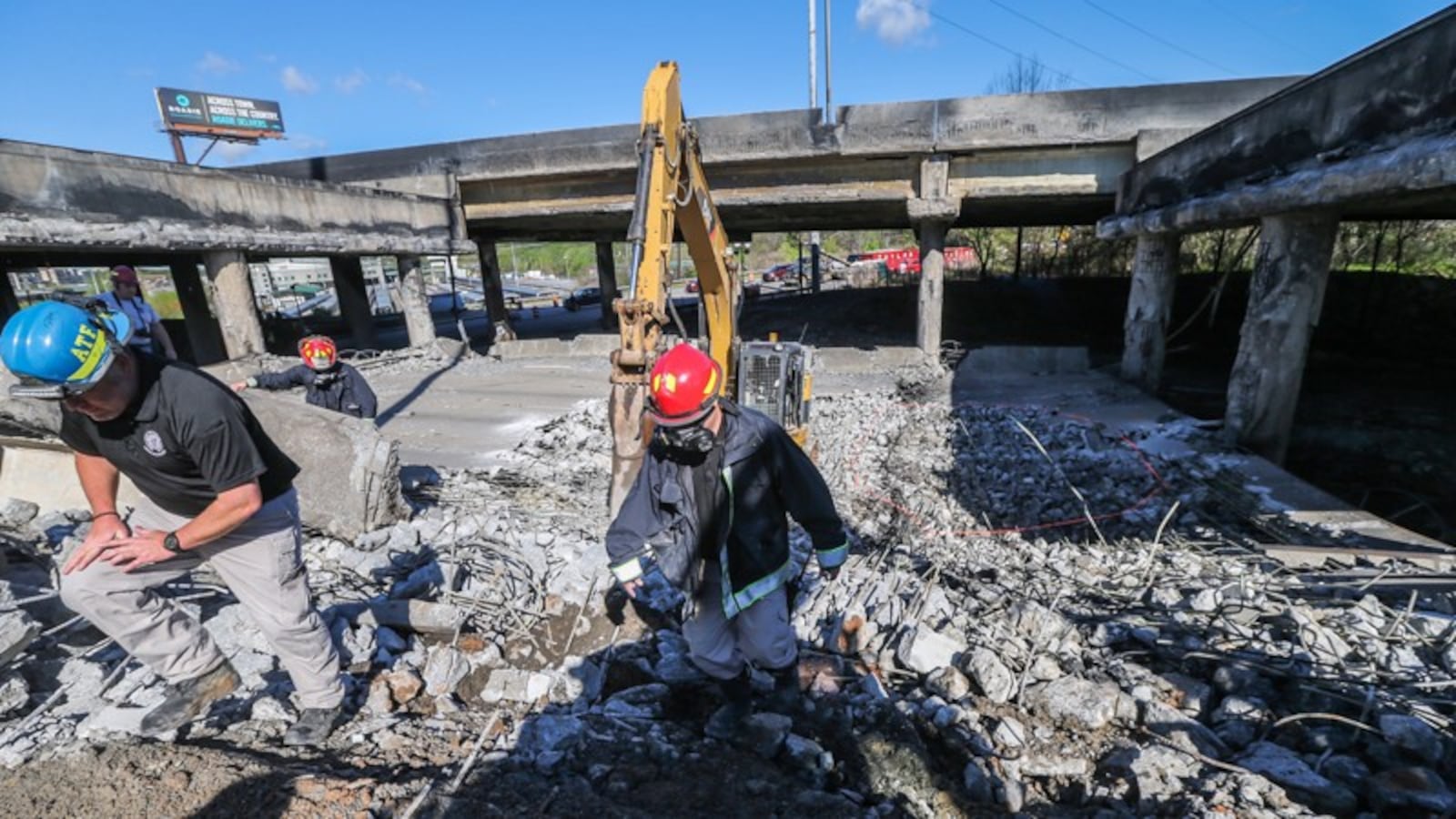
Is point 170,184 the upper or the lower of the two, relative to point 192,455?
upper

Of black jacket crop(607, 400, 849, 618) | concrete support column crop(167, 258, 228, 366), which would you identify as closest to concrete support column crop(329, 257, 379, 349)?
concrete support column crop(167, 258, 228, 366)

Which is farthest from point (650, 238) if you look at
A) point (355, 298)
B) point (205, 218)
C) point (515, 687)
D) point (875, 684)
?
point (355, 298)

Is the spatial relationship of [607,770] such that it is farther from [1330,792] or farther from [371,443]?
[371,443]

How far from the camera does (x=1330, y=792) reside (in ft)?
6.55

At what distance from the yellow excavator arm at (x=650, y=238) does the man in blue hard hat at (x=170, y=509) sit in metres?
1.86

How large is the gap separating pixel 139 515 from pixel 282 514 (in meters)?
0.57

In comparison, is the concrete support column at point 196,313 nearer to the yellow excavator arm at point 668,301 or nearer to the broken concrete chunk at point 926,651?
the yellow excavator arm at point 668,301

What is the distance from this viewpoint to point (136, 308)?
21.2ft

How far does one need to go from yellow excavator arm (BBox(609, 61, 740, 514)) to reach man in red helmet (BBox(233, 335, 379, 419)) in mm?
2339

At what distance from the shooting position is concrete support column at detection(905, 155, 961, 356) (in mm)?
10305

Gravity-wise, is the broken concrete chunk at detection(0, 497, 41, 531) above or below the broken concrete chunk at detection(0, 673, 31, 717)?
above

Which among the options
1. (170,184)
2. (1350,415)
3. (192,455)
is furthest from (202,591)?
(1350,415)

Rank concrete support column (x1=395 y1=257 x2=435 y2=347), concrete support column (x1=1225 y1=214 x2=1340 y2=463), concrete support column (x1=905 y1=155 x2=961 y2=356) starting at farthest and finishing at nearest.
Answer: concrete support column (x1=395 y1=257 x2=435 y2=347) < concrete support column (x1=905 y1=155 x2=961 y2=356) < concrete support column (x1=1225 y1=214 x2=1340 y2=463)

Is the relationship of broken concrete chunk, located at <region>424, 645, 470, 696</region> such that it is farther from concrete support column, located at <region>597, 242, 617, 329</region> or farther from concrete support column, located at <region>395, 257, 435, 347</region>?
concrete support column, located at <region>597, 242, 617, 329</region>
